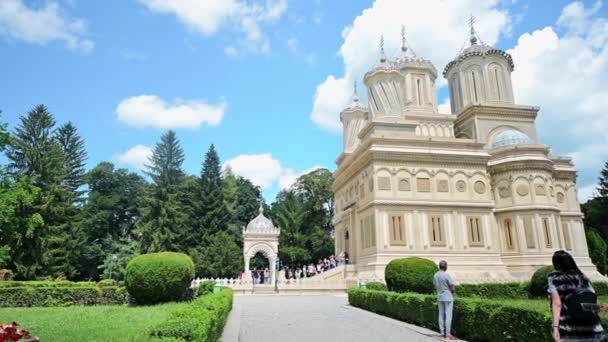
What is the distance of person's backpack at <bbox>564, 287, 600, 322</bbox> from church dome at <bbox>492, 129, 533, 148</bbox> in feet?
86.7

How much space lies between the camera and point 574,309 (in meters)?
4.36

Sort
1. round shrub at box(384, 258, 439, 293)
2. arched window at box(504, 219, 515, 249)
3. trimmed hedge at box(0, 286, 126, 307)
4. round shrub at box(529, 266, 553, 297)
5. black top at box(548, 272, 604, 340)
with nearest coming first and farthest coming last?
black top at box(548, 272, 604, 340), round shrub at box(384, 258, 439, 293), trimmed hedge at box(0, 286, 126, 307), round shrub at box(529, 266, 553, 297), arched window at box(504, 219, 515, 249)

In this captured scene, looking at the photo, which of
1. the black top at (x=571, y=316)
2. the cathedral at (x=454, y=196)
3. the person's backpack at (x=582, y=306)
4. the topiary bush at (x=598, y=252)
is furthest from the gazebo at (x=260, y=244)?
the topiary bush at (x=598, y=252)

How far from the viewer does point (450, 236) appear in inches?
1003

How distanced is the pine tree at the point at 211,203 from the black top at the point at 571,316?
121 feet

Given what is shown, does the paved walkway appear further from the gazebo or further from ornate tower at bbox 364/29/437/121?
ornate tower at bbox 364/29/437/121

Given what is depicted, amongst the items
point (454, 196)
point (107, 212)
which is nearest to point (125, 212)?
point (107, 212)

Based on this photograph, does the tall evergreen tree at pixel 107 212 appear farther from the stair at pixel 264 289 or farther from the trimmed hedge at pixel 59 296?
the trimmed hedge at pixel 59 296

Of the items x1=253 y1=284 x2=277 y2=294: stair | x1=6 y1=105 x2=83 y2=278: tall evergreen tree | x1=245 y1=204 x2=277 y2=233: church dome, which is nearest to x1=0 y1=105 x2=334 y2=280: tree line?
x1=6 y1=105 x2=83 y2=278: tall evergreen tree

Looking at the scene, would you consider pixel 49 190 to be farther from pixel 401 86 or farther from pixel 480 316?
pixel 480 316

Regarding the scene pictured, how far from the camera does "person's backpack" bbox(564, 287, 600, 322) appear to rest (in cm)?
434

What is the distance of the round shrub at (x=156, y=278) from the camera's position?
14494 mm

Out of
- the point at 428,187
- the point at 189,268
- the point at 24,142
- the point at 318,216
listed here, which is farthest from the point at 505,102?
the point at 24,142

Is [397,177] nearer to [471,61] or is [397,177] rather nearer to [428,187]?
[428,187]
